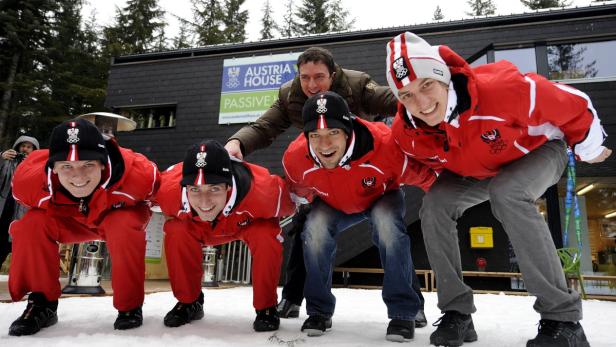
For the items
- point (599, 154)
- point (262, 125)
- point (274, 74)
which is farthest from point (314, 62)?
point (274, 74)

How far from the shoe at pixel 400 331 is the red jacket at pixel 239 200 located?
33.8 inches

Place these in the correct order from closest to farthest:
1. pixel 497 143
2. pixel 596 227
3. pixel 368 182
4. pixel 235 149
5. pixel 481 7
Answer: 1. pixel 497 143
2. pixel 368 182
3. pixel 235 149
4. pixel 596 227
5. pixel 481 7

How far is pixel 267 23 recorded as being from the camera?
2192 centimetres

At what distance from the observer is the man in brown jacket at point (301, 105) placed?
8.56 feet

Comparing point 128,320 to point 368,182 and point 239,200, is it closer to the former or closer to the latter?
point 239,200

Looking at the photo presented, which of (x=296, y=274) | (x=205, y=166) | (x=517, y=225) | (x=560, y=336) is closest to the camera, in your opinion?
(x=560, y=336)

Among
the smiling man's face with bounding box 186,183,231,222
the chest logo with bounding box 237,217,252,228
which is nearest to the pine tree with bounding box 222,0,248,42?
the chest logo with bounding box 237,217,252,228

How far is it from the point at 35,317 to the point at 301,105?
Answer: 5.91ft

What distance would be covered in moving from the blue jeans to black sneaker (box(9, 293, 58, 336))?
4.10 ft

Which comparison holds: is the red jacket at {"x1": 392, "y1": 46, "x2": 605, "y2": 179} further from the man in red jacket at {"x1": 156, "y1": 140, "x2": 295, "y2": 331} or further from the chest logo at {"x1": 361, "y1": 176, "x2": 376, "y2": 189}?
the man in red jacket at {"x1": 156, "y1": 140, "x2": 295, "y2": 331}

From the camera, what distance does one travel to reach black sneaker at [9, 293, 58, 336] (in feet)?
6.19

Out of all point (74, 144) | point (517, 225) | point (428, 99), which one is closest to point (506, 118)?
point (428, 99)

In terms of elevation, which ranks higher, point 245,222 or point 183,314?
point 245,222

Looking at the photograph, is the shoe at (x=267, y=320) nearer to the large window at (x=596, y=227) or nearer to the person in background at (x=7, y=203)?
the person in background at (x=7, y=203)
